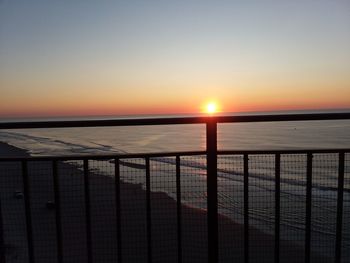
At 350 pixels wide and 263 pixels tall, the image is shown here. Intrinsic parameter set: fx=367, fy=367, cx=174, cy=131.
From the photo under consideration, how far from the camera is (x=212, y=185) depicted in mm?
2836

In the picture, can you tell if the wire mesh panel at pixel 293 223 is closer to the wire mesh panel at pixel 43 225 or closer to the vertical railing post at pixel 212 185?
the vertical railing post at pixel 212 185

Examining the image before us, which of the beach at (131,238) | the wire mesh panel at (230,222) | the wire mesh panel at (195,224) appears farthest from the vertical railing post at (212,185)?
the beach at (131,238)

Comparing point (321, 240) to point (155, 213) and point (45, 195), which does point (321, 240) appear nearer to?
point (155, 213)

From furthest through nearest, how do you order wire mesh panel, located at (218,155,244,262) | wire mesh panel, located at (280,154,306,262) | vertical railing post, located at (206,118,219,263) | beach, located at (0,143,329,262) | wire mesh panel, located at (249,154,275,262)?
1. wire mesh panel, located at (280,154,306,262)
2. wire mesh panel, located at (249,154,275,262)
3. wire mesh panel, located at (218,155,244,262)
4. beach, located at (0,143,329,262)
5. vertical railing post, located at (206,118,219,263)

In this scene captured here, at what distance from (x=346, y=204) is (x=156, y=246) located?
5115 millimetres

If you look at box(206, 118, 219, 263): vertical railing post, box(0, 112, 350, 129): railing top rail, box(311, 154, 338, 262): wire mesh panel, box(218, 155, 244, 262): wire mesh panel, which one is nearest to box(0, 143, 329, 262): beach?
box(218, 155, 244, 262): wire mesh panel

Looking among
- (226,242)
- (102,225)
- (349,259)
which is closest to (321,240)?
(349,259)

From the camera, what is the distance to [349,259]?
668cm

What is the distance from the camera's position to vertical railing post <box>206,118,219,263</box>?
2.78 meters

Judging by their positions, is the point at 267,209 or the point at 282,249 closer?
the point at 282,249

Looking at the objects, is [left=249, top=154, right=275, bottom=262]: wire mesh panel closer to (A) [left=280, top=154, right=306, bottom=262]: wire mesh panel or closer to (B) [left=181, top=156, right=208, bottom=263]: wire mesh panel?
(A) [left=280, top=154, right=306, bottom=262]: wire mesh panel

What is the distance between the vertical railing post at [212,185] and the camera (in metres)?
2.78

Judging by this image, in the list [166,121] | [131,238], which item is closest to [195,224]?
[131,238]

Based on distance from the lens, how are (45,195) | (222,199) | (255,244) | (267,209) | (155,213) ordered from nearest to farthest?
1. (255,244)
2. (155,213)
3. (267,209)
4. (222,199)
5. (45,195)
